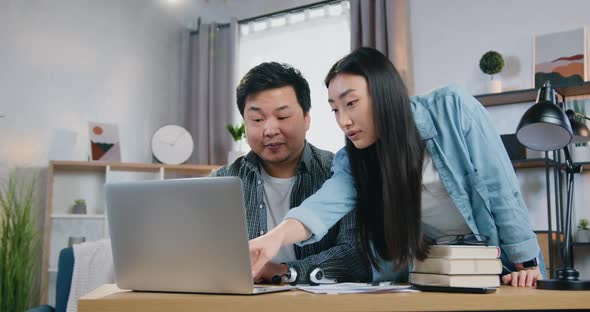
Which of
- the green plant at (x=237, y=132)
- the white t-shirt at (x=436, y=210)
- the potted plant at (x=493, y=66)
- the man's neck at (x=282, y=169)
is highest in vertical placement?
the potted plant at (x=493, y=66)

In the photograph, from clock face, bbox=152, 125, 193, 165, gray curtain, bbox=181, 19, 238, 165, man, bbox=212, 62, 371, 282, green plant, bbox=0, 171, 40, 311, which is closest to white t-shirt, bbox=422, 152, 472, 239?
man, bbox=212, 62, 371, 282

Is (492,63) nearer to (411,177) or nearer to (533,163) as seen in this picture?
(533,163)

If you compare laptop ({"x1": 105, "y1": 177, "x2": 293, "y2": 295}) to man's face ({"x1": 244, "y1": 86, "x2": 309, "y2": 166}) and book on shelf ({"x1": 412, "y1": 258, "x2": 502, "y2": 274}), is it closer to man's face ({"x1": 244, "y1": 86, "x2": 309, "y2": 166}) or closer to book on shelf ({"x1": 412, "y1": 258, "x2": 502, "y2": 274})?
book on shelf ({"x1": 412, "y1": 258, "x2": 502, "y2": 274})

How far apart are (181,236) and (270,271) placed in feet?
1.53

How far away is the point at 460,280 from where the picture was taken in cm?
114

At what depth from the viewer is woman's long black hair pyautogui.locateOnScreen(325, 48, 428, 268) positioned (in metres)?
1.40

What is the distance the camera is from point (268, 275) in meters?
1.59

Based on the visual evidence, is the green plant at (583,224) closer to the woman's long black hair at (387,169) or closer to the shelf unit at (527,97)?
the shelf unit at (527,97)

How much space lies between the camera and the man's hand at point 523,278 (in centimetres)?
137

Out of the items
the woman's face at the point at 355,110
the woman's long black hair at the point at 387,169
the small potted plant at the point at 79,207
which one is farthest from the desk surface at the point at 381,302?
the small potted plant at the point at 79,207

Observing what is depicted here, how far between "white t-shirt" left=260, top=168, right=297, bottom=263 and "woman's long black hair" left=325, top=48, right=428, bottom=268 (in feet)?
1.90

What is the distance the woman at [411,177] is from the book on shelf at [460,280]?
0.19 m

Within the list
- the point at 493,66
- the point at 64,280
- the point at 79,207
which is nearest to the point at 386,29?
the point at 493,66

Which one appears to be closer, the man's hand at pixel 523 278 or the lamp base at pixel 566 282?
the lamp base at pixel 566 282
